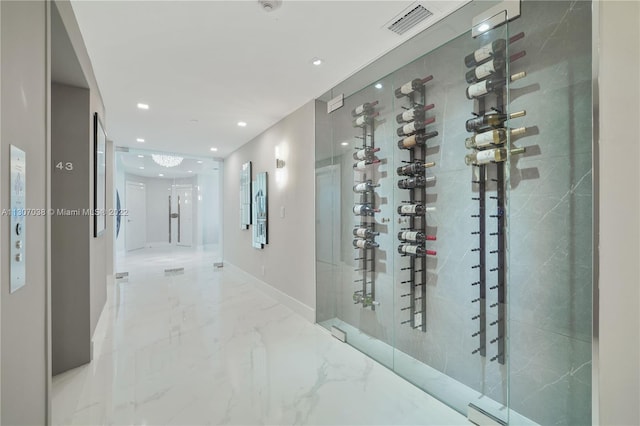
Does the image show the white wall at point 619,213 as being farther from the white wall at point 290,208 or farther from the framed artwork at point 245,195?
the framed artwork at point 245,195

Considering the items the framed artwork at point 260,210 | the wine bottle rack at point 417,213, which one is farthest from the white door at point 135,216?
the wine bottle rack at point 417,213

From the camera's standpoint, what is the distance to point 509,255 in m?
1.83

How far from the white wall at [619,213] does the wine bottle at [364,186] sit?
5.73 ft

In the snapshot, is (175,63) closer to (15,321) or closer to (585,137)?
(15,321)

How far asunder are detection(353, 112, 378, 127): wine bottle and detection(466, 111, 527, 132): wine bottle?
97cm

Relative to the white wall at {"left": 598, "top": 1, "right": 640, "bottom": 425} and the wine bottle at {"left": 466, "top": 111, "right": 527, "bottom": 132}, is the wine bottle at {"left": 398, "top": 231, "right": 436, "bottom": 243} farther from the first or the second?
the white wall at {"left": 598, "top": 1, "right": 640, "bottom": 425}

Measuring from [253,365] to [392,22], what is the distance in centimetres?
290

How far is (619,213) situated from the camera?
3.35 ft

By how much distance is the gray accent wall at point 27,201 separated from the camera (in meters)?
0.99

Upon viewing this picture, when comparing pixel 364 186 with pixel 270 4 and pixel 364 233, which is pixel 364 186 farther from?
pixel 270 4

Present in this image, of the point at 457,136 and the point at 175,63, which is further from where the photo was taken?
the point at 175,63

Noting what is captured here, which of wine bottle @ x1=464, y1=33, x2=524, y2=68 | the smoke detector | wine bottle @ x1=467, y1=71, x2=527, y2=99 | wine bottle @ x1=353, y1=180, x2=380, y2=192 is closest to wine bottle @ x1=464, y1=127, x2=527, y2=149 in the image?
wine bottle @ x1=467, y1=71, x2=527, y2=99

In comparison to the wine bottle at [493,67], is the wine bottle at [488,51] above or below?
above

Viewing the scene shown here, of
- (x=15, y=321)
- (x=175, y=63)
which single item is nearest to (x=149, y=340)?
(x=15, y=321)
